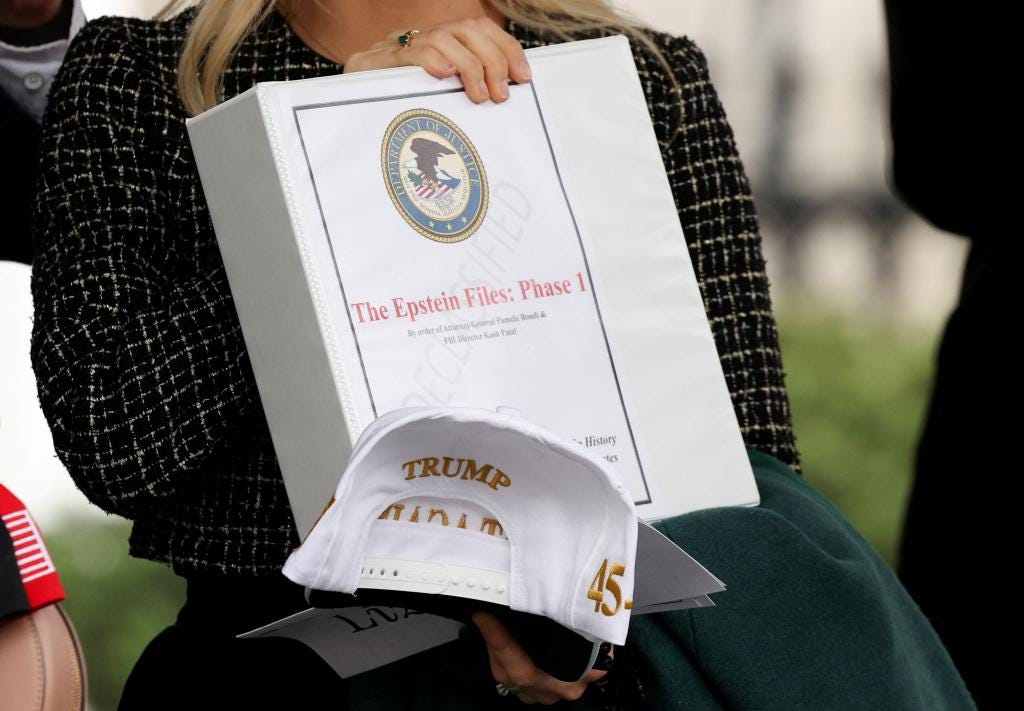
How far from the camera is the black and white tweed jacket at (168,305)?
89 centimetres

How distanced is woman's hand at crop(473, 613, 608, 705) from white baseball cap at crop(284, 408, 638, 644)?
4 centimetres

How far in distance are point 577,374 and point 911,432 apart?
5.80ft

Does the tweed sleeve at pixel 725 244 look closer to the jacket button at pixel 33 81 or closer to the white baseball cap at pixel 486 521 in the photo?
the white baseball cap at pixel 486 521

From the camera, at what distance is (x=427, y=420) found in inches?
27.0

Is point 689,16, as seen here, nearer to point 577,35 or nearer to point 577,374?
point 577,35

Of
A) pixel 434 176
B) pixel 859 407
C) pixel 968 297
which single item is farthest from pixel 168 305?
pixel 859 407

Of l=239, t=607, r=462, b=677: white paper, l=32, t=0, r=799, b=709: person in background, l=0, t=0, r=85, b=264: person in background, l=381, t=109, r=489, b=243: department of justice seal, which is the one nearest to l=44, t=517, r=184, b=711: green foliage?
l=0, t=0, r=85, b=264: person in background

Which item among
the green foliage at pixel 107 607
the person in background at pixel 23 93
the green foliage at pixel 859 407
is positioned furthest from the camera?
the green foliage at pixel 859 407

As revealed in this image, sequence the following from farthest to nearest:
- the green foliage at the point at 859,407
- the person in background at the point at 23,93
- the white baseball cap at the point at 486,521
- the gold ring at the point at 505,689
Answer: the green foliage at the point at 859,407 → the person in background at the point at 23,93 → the gold ring at the point at 505,689 → the white baseball cap at the point at 486,521

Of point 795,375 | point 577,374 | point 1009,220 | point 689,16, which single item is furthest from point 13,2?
point 795,375

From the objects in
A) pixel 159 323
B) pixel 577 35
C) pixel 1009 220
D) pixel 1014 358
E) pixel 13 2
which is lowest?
pixel 1014 358

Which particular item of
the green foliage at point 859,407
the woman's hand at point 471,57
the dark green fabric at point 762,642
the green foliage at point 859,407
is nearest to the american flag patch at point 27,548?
the dark green fabric at point 762,642

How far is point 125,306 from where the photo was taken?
36.3 inches

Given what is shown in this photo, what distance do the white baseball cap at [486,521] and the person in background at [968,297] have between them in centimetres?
84
